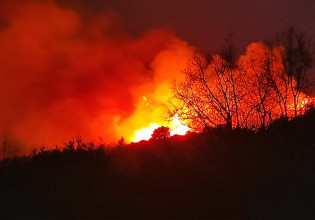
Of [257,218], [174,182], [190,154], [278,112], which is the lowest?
[257,218]

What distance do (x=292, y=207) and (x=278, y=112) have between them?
909 centimetres

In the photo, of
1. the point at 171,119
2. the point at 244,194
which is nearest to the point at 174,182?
the point at 244,194

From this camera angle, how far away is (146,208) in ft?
38.3

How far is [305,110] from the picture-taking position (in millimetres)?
19281

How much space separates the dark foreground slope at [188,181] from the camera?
36.7 ft

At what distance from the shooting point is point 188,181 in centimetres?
1287

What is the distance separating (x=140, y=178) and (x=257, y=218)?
479cm

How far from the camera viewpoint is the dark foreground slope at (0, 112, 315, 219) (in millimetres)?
11195

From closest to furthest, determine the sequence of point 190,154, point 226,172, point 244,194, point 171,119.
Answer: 1. point 244,194
2. point 226,172
3. point 190,154
4. point 171,119

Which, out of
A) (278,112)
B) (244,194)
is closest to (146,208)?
(244,194)

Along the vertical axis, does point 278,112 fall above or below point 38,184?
above

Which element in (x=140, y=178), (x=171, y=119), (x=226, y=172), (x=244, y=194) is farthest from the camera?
(x=171, y=119)

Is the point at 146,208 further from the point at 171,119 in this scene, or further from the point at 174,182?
the point at 171,119

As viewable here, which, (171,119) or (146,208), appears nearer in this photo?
(146,208)
